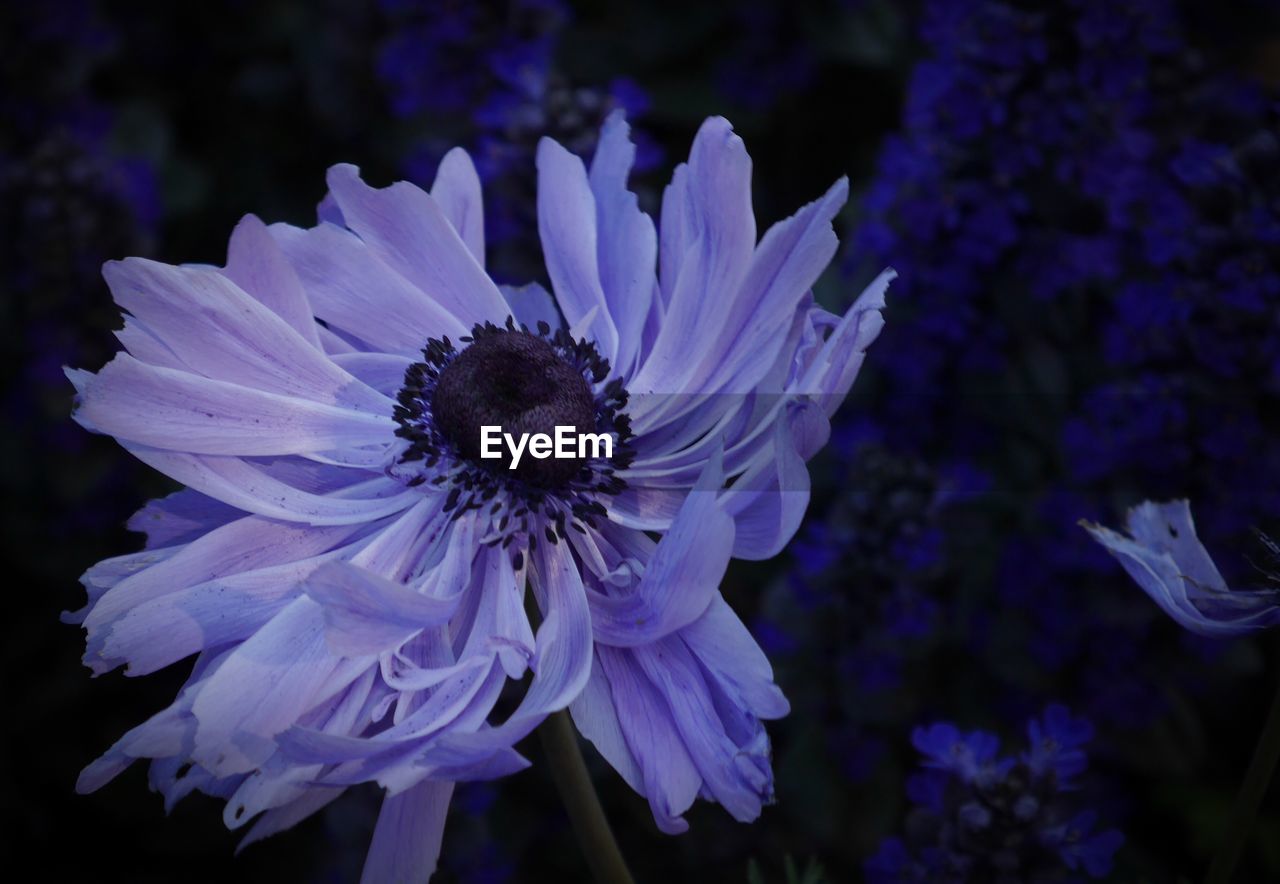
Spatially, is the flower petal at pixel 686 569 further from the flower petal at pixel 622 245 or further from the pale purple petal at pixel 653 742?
the flower petal at pixel 622 245

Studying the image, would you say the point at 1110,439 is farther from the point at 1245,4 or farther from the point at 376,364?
the point at 1245,4

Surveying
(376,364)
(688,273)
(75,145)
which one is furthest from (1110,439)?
(75,145)

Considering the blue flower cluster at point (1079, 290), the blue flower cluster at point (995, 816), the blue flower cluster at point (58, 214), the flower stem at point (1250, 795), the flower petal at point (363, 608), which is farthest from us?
the blue flower cluster at point (58, 214)

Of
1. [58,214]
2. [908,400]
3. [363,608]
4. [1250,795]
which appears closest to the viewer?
[363,608]

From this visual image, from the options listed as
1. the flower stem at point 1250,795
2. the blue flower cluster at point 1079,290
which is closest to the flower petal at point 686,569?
the flower stem at point 1250,795

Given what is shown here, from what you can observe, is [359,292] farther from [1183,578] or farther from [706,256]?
[1183,578]

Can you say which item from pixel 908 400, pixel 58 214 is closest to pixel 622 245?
pixel 908 400
